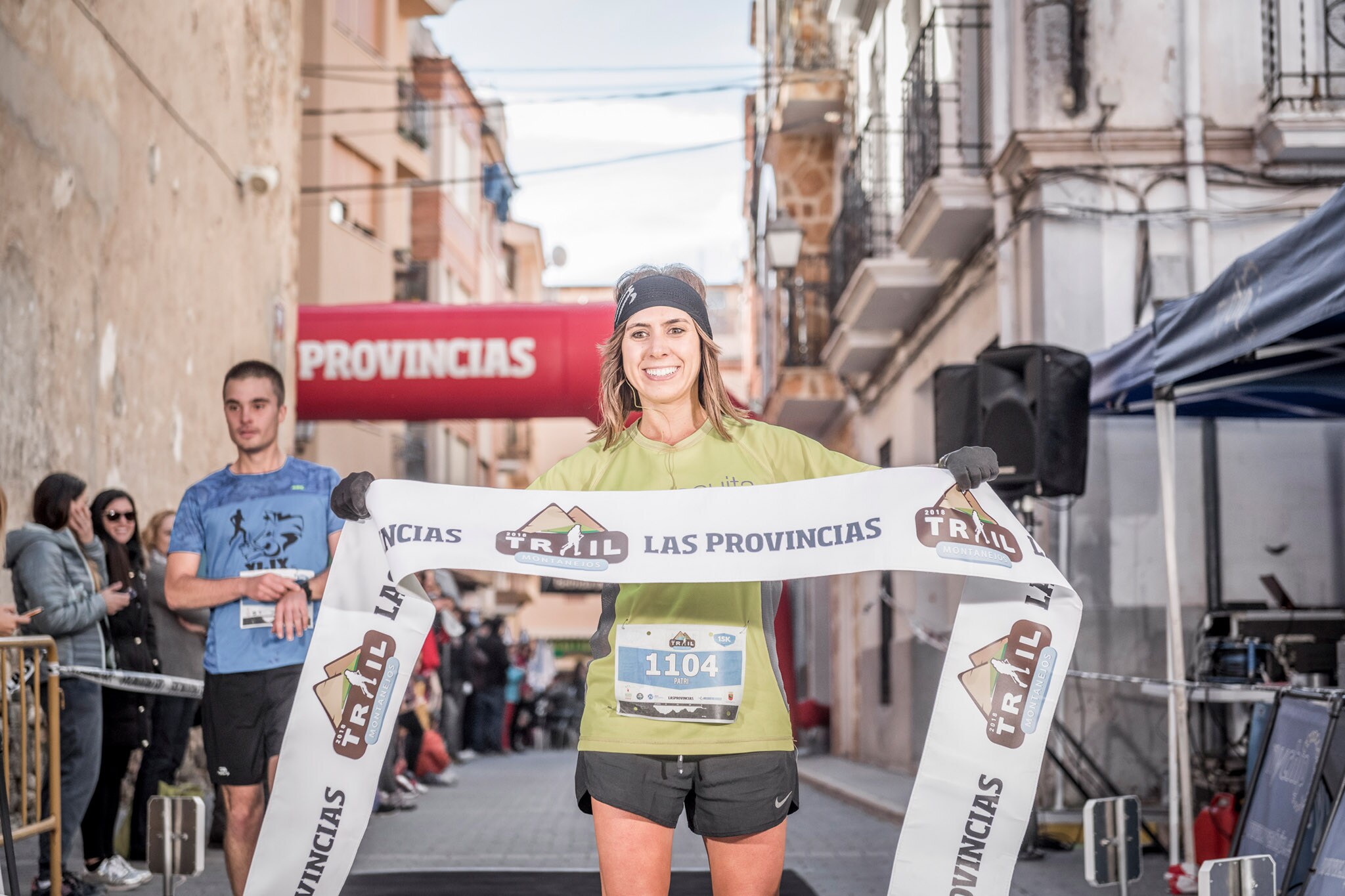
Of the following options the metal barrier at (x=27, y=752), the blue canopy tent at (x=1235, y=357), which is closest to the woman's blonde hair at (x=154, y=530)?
the metal barrier at (x=27, y=752)

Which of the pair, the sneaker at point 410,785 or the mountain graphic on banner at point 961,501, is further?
the sneaker at point 410,785

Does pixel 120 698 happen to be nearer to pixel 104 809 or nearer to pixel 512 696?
pixel 104 809

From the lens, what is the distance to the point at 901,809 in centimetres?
1084

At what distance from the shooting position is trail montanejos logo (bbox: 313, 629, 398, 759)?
4.18m

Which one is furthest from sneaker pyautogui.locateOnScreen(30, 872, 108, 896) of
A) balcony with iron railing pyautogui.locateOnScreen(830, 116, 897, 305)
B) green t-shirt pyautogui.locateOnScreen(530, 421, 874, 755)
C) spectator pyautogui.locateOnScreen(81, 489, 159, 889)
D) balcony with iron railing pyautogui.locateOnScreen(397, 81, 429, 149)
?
balcony with iron railing pyautogui.locateOnScreen(397, 81, 429, 149)

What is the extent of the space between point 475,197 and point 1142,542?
32.9 meters

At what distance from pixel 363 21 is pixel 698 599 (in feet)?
86.3

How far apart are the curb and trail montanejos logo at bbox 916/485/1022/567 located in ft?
17.9

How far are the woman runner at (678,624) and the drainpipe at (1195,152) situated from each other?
23.9 feet

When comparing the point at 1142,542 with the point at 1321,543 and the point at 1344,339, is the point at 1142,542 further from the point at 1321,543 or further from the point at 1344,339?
the point at 1344,339

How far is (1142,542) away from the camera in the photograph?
10.2 m

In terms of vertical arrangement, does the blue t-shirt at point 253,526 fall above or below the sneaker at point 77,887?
above

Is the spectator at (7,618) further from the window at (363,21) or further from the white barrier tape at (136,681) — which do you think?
the window at (363,21)

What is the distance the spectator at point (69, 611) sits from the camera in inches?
265
